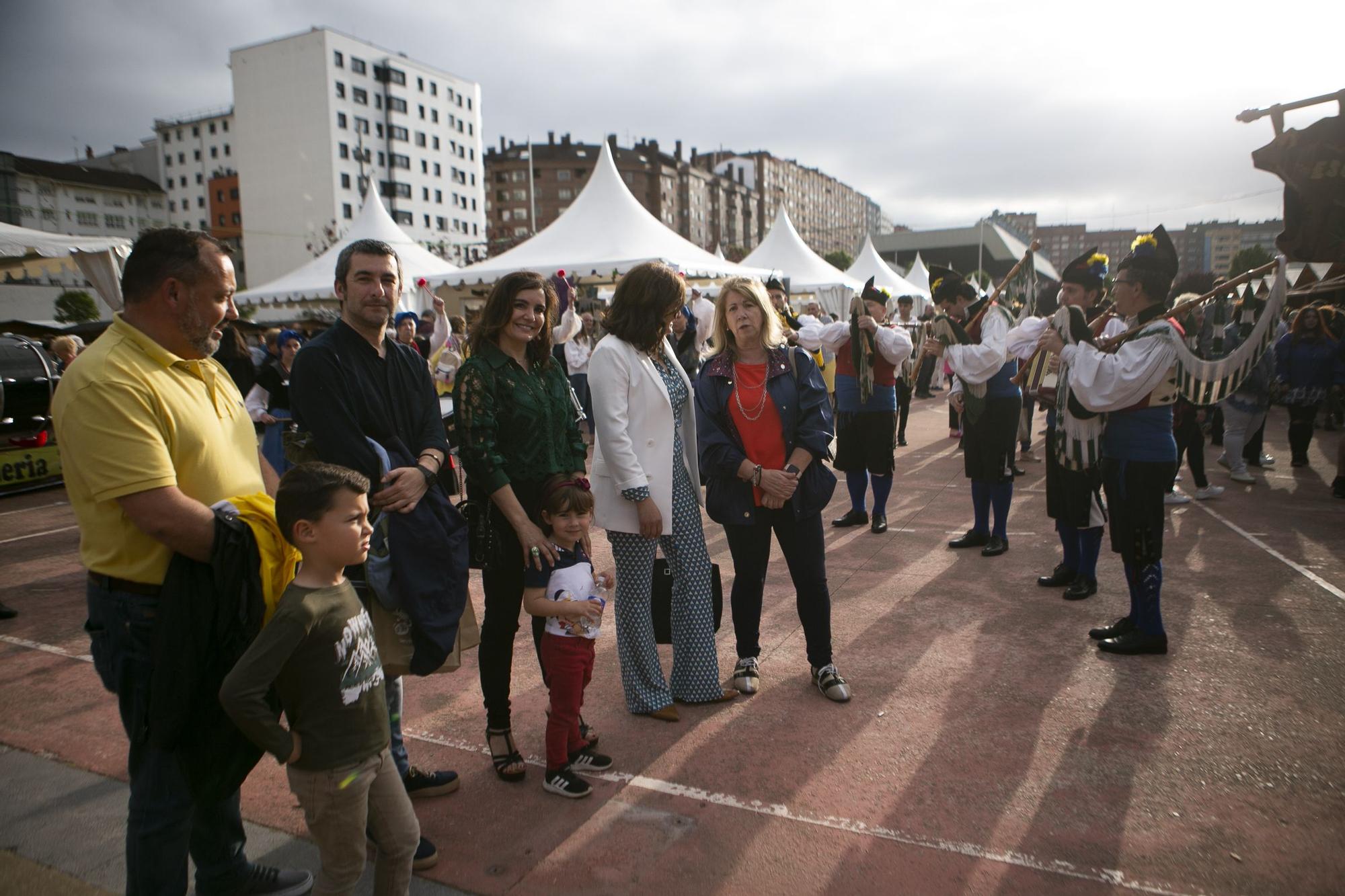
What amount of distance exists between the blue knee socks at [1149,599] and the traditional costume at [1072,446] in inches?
24.9

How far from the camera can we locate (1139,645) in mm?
4031

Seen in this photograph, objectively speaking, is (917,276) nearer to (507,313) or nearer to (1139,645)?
(1139,645)

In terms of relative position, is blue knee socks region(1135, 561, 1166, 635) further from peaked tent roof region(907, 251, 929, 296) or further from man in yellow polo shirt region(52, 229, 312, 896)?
peaked tent roof region(907, 251, 929, 296)

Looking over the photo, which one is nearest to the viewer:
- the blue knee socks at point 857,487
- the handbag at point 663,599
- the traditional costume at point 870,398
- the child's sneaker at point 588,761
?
the child's sneaker at point 588,761

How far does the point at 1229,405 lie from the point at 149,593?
33.0ft

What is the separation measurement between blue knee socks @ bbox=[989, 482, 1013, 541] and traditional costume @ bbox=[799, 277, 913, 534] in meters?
→ 0.95

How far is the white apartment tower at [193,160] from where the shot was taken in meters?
80.1

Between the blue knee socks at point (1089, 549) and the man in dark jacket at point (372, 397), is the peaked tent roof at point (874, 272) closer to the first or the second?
the blue knee socks at point (1089, 549)

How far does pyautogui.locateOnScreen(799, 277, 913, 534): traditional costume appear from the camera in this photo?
6.61m

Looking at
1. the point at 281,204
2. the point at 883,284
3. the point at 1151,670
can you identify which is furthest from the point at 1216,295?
the point at 281,204

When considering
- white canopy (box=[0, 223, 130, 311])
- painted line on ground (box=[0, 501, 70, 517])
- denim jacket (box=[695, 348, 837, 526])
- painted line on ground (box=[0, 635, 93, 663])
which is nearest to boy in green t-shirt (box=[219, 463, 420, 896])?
denim jacket (box=[695, 348, 837, 526])

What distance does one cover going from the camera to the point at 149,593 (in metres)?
2.01

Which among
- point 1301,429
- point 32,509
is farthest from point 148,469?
→ point 1301,429

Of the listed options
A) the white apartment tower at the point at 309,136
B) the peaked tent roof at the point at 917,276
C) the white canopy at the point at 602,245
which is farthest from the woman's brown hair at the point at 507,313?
the white apartment tower at the point at 309,136
